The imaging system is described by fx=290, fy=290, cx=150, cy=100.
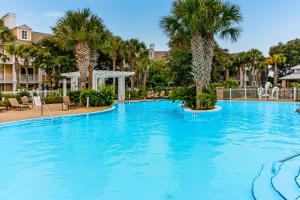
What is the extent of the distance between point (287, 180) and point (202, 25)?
13.5 metres

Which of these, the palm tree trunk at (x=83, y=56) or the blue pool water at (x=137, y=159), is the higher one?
the palm tree trunk at (x=83, y=56)

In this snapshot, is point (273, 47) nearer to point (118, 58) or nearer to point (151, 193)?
point (118, 58)

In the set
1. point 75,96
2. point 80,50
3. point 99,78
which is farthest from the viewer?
point 99,78

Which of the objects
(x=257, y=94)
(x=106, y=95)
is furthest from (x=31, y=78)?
(x=257, y=94)

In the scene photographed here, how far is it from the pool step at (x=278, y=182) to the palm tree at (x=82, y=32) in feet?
55.7

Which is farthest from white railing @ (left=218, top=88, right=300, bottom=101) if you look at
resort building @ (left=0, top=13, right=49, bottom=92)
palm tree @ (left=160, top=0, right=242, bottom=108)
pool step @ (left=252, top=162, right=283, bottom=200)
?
resort building @ (left=0, top=13, right=49, bottom=92)

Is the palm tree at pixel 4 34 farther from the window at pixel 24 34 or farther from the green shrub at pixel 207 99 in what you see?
the window at pixel 24 34

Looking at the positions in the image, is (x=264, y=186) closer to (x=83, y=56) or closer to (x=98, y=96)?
(x=98, y=96)

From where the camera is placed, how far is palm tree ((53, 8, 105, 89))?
20.8 meters

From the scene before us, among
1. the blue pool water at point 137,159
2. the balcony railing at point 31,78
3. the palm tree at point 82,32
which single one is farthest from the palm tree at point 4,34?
the balcony railing at point 31,78

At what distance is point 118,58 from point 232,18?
67.1 ft

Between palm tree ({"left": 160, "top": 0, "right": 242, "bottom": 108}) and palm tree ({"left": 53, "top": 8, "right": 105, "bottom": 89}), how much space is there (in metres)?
5.23

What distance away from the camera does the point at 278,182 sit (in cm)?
553

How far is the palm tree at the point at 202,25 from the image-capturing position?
1758 cm
